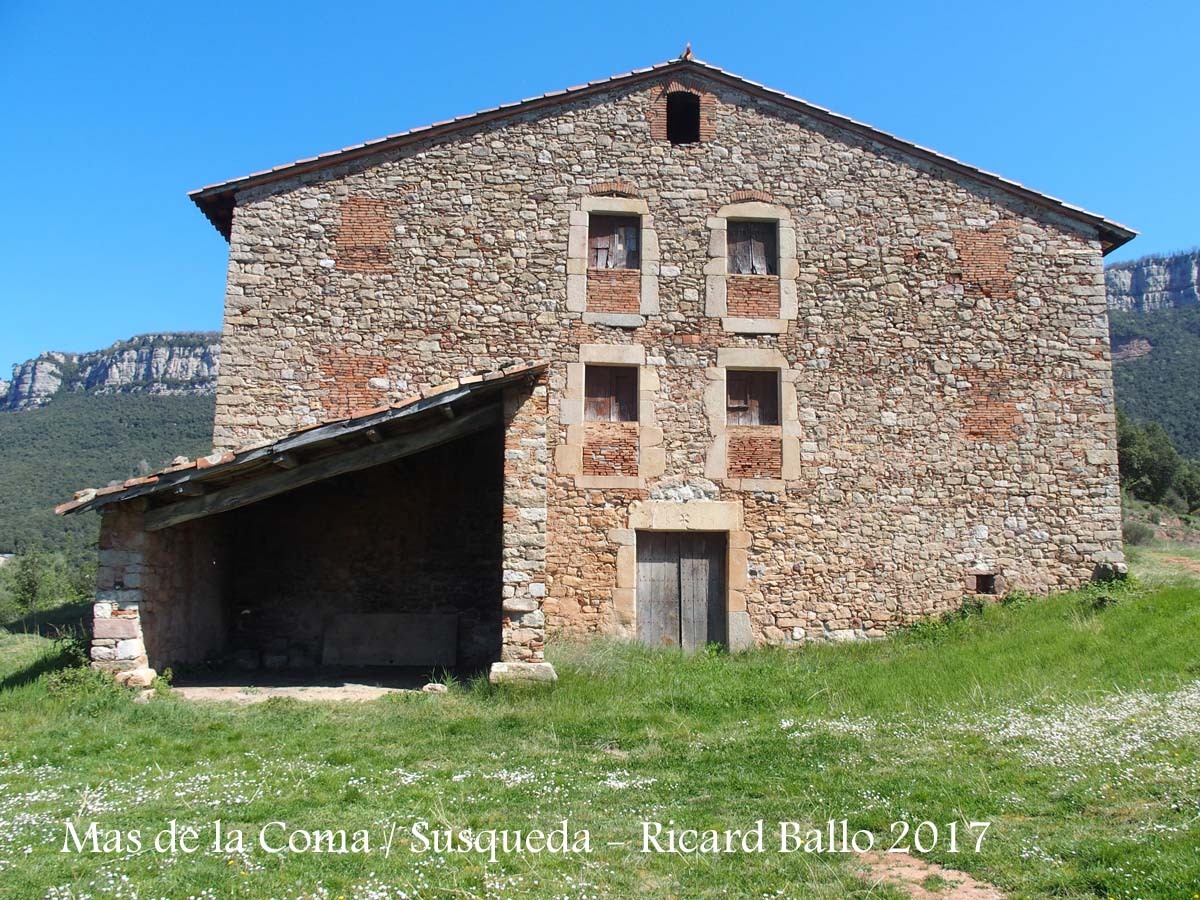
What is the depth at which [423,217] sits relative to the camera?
1193 cm

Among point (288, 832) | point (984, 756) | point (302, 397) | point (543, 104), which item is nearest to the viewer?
point (288, 832)

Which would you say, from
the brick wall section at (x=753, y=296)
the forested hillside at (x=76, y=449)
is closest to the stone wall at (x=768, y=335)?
the brick wall section at (x=753, y=296)

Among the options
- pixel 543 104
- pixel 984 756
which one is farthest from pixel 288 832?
pixel 543 104

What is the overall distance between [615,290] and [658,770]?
709cm

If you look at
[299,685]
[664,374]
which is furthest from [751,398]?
[299,685]

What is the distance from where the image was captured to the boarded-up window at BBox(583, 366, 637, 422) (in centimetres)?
1177

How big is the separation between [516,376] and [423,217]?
383 cm

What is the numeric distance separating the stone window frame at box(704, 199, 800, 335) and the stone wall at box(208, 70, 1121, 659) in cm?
4

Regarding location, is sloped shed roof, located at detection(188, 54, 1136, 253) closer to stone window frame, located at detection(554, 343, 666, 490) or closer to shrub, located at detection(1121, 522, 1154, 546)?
stone window frame, located at detection(554, 343, 666, 490)

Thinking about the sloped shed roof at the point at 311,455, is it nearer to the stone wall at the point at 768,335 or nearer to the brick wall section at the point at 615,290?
the stone wall at the point at 768,335

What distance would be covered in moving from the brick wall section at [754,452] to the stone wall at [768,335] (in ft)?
0.31

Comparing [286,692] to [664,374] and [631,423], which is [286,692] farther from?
[664,374]

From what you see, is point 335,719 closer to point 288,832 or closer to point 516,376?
point 288,832

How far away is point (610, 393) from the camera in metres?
11.8
